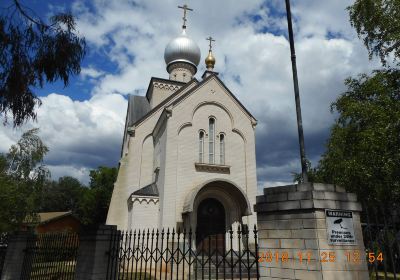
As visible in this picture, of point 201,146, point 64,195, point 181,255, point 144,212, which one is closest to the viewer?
point 181,255

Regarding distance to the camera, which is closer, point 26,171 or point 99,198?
point 26,171

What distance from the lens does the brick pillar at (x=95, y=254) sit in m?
8.13

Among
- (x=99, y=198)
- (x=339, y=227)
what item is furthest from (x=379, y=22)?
(x=99, y=198)

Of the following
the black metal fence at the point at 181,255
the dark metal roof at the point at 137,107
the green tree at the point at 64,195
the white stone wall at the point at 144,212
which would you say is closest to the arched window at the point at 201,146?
the white stone wall at the point at 144,212

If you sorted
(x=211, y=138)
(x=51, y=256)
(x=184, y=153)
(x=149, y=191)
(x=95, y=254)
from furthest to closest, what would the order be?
(x=211, y=138) → (x=184, y=153) → (x=149, y=191) → (x=51, y=256) → (x=95, y=254)

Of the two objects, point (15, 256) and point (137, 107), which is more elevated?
point (137, 107)

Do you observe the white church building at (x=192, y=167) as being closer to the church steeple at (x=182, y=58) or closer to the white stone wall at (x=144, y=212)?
the white stone wall at (x=144, y=212)

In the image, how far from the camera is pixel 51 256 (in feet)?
31.4

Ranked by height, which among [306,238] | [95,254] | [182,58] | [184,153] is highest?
[182,58]

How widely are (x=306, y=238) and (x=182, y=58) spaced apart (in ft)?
87.6

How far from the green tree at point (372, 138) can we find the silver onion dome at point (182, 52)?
706 inches

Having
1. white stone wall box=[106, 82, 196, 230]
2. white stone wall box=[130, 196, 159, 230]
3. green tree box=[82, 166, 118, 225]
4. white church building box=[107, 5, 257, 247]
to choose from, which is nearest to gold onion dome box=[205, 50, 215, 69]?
white church building box=[107, 5, 257, 247]

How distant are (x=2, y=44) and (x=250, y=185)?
1526 cm
